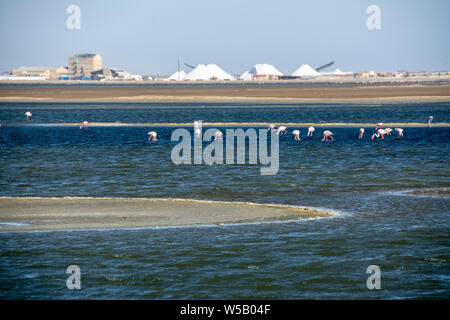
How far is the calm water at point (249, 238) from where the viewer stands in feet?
44.8

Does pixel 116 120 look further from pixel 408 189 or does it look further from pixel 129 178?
pixel 408 189

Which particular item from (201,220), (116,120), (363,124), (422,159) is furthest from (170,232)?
(116,120)

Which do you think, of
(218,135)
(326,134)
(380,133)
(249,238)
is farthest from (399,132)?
(249,238)

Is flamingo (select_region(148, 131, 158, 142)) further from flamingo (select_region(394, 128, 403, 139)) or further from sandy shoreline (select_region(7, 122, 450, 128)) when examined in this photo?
flamingo (select_region(394, 128, 403, 139))

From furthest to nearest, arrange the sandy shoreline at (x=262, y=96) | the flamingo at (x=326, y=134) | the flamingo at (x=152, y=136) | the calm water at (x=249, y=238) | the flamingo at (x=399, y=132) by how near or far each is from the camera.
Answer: the sandy shoreline at (x=262, y=96)
the flamingo at (x=399, y=132)
the flamingo at (x=152, y=136)
the flamingo at (x=326, y=134)
the calm water at (x=249, y=238)

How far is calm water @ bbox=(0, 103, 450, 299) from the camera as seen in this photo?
13641 millimetres

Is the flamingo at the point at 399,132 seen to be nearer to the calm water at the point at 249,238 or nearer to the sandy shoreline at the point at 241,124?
the sandy shoreline at the point at 241,124

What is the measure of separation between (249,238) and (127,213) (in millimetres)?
4557

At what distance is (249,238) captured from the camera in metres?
17.2

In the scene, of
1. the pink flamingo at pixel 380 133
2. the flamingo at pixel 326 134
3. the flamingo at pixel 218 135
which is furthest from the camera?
the pink flamingo at pixel 380 133

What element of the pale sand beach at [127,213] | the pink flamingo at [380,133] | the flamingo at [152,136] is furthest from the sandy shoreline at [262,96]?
the pale sand beach at [127,213]

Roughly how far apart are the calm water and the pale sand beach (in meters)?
0.81

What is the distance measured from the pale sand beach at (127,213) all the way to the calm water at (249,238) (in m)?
0.81

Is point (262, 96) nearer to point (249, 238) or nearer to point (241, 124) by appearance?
point (241, 124)
